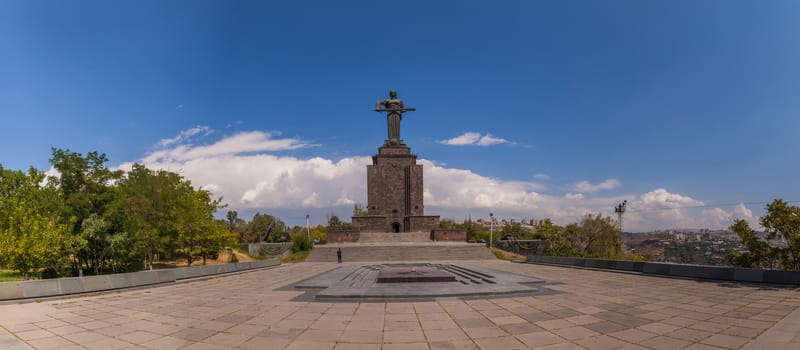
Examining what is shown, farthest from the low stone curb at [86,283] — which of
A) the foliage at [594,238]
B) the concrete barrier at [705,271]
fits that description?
the foliage at [594,238]

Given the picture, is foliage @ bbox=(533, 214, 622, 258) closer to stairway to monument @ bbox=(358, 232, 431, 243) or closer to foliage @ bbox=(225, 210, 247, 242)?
stairway to monument @ bbox=(358, 232, 431, 243)

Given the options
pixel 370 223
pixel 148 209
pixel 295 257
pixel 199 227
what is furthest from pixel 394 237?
pixel 148 209

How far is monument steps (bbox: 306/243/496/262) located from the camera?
31844 millimetres

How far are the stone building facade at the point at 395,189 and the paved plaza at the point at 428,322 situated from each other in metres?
39.0

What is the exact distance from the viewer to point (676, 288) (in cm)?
1221

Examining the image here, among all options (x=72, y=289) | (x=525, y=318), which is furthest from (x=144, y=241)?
(x=525, y=318)

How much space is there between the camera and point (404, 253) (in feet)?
109

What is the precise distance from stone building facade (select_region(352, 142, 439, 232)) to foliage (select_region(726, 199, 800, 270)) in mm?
37634

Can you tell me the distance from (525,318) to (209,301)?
31.9ft

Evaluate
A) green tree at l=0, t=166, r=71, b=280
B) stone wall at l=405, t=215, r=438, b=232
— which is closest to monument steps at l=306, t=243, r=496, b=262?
stone wall at l=405, t=215, r=438, b=232

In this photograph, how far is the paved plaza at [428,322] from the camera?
21.2 ft

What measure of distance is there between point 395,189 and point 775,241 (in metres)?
41.2

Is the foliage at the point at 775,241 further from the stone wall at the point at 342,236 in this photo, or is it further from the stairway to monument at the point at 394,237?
the stone wall at the point at 342,236

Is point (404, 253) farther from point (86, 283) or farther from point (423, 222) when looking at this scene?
point (86, 283)
